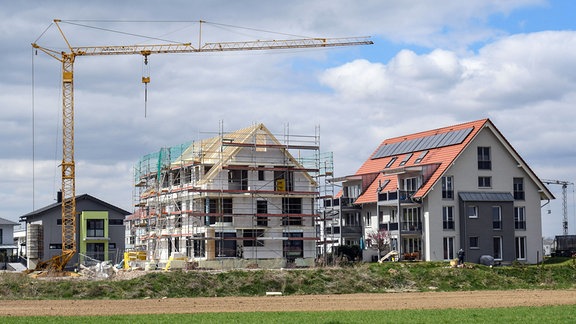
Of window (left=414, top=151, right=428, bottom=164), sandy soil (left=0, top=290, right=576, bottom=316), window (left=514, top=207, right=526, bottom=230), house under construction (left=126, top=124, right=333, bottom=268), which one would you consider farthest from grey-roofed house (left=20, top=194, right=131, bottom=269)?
sandy soil (left=0, top=290, right=576, bottom=316)

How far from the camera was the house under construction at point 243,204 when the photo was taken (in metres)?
74.8

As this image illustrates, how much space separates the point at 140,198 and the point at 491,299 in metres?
49.5

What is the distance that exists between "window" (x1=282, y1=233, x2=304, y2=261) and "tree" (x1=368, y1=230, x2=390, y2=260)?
603 cm

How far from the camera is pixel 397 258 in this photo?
75.0 meters

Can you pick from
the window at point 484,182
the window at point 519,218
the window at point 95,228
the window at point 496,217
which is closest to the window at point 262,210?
the window at point 484,182

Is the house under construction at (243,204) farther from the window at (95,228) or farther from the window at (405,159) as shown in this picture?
the window at (95,228)

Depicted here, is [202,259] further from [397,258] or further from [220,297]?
[220,297]

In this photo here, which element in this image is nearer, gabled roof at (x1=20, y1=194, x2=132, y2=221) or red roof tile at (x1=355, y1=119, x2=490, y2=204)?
red roof tile at (x1=355, y1=119, x2=490, y2=204)

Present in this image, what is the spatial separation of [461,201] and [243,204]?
17.4 meters

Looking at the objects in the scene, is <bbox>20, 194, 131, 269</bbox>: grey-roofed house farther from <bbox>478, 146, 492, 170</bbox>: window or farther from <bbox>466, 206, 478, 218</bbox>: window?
<bbox>478, 146, 492, 170</bbox>: window

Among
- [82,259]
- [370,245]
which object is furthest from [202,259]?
[82,259]

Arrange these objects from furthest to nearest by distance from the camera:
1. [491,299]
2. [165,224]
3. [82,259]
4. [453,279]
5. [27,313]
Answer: [82,259] → [165,224] → [453,279] → [491,299] → [27,313]

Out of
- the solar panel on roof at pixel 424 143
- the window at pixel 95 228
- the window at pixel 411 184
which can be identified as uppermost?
the solar panel on roof at pixel 424 143

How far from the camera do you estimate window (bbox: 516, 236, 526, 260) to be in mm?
77925
